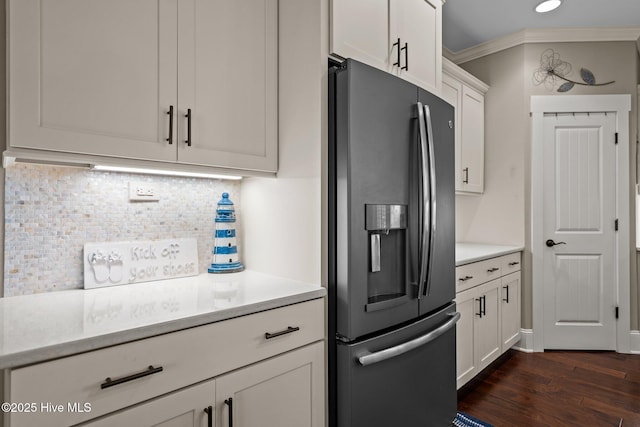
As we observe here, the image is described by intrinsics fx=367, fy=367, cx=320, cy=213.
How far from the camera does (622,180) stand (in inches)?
121

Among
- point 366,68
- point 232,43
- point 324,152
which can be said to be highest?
point 232,43

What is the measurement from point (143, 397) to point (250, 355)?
1.03ft

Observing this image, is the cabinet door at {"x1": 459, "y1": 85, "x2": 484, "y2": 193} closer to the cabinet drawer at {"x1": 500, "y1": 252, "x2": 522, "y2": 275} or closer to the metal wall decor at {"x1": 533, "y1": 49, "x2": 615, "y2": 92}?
the metal wall decor at {"x1": 533, "y1": 49, "x2": 615, "y2": 92}

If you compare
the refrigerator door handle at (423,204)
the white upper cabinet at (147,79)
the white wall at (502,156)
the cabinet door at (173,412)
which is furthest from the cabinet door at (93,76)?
the white wall at (502,156)

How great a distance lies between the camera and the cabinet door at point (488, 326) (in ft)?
7.90

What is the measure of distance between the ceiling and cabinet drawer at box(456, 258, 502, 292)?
189 centimetres

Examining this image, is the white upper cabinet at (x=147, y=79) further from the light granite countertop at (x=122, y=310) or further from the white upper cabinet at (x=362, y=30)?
the light granite countertop at (x=122, y=310)

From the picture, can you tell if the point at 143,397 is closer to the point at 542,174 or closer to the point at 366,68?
the point at 366,68

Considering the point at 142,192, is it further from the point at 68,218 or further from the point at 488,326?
the point at 488,326

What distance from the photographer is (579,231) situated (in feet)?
10.3

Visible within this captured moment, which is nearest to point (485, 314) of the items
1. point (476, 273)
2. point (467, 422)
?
point (476, 273)

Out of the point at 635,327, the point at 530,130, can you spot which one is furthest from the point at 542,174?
the point at 635,327

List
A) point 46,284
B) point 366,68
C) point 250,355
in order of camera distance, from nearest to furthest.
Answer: point 250,355 → point 46,284 → point 366,68

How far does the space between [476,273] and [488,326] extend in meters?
0.46
